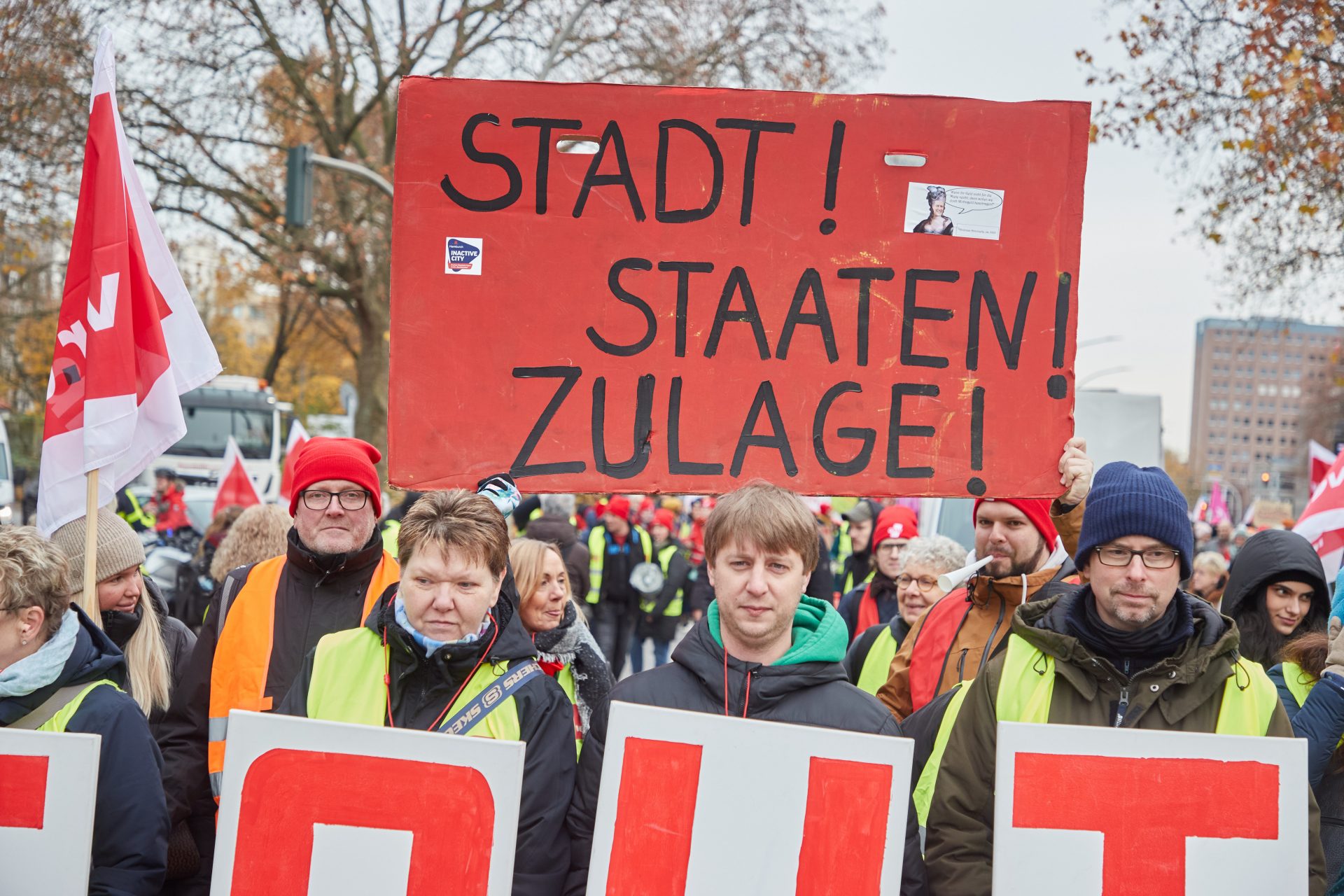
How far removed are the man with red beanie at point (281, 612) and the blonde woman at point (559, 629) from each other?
61 cm

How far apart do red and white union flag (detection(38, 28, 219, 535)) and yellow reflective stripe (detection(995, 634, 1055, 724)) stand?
2424 mm

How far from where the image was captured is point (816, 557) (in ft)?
9.16

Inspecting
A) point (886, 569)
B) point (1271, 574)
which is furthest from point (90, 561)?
point (886, 569)

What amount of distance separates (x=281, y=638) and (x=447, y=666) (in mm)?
926

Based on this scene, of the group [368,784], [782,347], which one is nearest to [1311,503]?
[782,347]

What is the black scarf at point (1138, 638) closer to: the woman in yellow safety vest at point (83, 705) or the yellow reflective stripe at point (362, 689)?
the yellow reflective stripe at point (362, 689)

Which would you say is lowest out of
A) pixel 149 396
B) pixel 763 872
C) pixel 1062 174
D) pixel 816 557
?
pixel 763 872

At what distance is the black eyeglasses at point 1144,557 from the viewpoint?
9.17 ft

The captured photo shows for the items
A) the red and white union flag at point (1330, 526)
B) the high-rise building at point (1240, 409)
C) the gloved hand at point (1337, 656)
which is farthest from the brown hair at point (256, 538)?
the high-rise building at point (1240, 409)

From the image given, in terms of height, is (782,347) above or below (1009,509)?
above

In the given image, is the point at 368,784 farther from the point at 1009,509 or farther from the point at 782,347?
the point at 1009,509

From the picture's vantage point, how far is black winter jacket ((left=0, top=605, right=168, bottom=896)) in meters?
2.71

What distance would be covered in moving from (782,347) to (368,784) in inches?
61.6

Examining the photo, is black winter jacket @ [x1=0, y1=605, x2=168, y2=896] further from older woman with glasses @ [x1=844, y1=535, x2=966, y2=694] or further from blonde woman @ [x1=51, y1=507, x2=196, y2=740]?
older woman with glasses @ [x1=844, y1=535, x2=966, y2=694]
